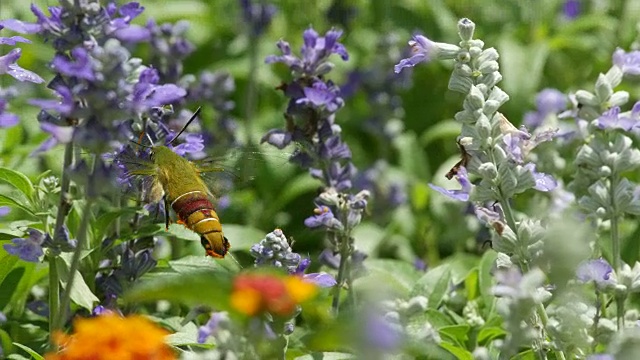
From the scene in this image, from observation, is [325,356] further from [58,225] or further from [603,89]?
[603,89]

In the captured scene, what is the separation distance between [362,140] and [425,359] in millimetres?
3311

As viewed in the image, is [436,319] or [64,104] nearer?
[64,104]

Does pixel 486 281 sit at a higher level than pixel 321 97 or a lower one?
lower

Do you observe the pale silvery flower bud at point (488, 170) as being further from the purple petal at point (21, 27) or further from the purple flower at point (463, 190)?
the purple petal at point (21, 27)

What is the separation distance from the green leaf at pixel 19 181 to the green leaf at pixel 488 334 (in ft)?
4.38

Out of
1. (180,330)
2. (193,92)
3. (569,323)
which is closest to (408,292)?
(180,330)

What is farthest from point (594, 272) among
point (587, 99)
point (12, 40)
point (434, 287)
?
point (12, 40)

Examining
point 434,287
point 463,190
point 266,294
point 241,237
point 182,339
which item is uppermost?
point 463,190

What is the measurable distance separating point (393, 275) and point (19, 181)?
1368mm

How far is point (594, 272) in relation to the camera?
2670 mm

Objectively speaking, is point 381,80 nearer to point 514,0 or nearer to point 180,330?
point 514,0

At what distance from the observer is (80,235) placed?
231cm

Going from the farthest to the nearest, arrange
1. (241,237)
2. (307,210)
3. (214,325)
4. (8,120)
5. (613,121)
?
1. (307,210)
2. (241,237)
3. (613,121)
4. (8,120)
5. (214,325)

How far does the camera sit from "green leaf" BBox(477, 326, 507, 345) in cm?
311
